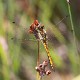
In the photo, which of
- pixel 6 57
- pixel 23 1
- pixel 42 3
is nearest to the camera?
pixel 6 57

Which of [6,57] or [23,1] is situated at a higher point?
[23,1]

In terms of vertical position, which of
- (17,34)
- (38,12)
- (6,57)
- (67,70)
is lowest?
(67,70)

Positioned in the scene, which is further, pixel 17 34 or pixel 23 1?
pixel 23 1

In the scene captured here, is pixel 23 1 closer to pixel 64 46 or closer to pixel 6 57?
pixel 64 46

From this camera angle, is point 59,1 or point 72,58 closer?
point 72,58

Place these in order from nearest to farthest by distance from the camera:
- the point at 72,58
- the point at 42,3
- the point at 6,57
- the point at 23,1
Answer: the point at 6,57 < the point at 72,58 < the point at 42,3 < the point at 23,1

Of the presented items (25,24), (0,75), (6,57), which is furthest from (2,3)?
(0,75)

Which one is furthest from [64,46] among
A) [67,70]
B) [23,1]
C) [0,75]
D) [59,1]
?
[0,75]

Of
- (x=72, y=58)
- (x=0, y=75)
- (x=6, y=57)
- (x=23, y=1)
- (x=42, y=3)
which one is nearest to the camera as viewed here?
(x=0, y=75)

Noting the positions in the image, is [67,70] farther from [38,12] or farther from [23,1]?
[23,1]
